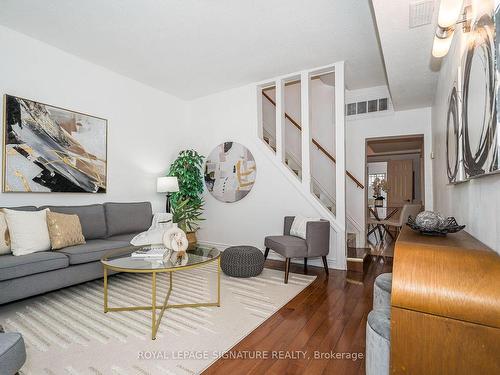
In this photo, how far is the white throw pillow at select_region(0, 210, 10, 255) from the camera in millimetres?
2545

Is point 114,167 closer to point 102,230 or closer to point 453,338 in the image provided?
point 102,230

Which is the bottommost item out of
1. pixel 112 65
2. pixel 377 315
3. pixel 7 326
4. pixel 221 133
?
pixel 7 326

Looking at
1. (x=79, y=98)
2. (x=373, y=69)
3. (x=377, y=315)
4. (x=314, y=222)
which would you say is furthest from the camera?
(x=373, y=69)

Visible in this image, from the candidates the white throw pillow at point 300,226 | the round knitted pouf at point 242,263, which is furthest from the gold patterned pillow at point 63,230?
the white throw pillow at point 300,226

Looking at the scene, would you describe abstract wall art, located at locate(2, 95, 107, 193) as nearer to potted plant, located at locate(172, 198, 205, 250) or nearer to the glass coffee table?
potted plant, located at locate(172, 198, 205, 250)

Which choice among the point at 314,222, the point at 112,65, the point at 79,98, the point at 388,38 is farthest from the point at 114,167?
the point at 388,38

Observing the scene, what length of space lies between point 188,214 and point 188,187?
0.50 metres

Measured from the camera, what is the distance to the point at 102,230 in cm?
358

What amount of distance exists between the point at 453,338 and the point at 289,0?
2.97 m

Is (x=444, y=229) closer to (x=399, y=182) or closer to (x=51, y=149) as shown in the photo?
(x=51, y=149)

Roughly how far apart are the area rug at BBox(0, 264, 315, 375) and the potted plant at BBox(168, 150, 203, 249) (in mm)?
1644

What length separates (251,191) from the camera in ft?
15.5

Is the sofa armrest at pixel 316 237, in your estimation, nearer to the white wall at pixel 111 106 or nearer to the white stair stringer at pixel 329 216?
the white stair stringer at pixel 329 216

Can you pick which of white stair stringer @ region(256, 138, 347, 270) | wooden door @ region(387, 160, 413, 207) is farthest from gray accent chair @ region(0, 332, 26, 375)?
wooden door @ region(387, 160, 413, 207)
